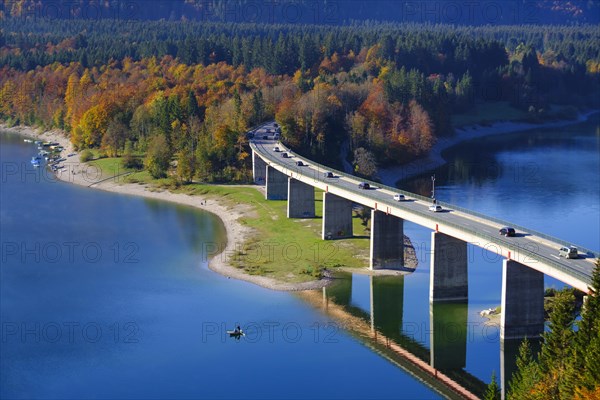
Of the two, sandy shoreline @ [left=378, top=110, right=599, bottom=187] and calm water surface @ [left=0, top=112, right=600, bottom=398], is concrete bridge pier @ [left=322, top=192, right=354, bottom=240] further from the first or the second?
sandy shoreline @ [left=378, top=110, right=599, bottom=187]

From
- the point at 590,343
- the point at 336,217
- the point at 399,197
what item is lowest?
the point at 336,217

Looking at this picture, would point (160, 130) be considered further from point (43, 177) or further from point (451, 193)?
point (451, 193)

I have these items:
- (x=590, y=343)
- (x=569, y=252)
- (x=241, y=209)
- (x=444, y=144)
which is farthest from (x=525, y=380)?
(x=444, y=144)

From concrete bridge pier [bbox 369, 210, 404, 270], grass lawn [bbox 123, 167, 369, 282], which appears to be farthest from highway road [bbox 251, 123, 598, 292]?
grass lawn [bbox 123, 167, 369, 282]

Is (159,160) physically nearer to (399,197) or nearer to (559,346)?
(399,197)

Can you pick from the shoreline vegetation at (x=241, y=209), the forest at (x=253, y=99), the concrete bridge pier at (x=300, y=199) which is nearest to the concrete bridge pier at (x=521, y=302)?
the shoreline vegetation at (x=241, y=209)

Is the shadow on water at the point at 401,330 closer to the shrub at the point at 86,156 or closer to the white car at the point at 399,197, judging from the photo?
the white car at the point at 399,197
